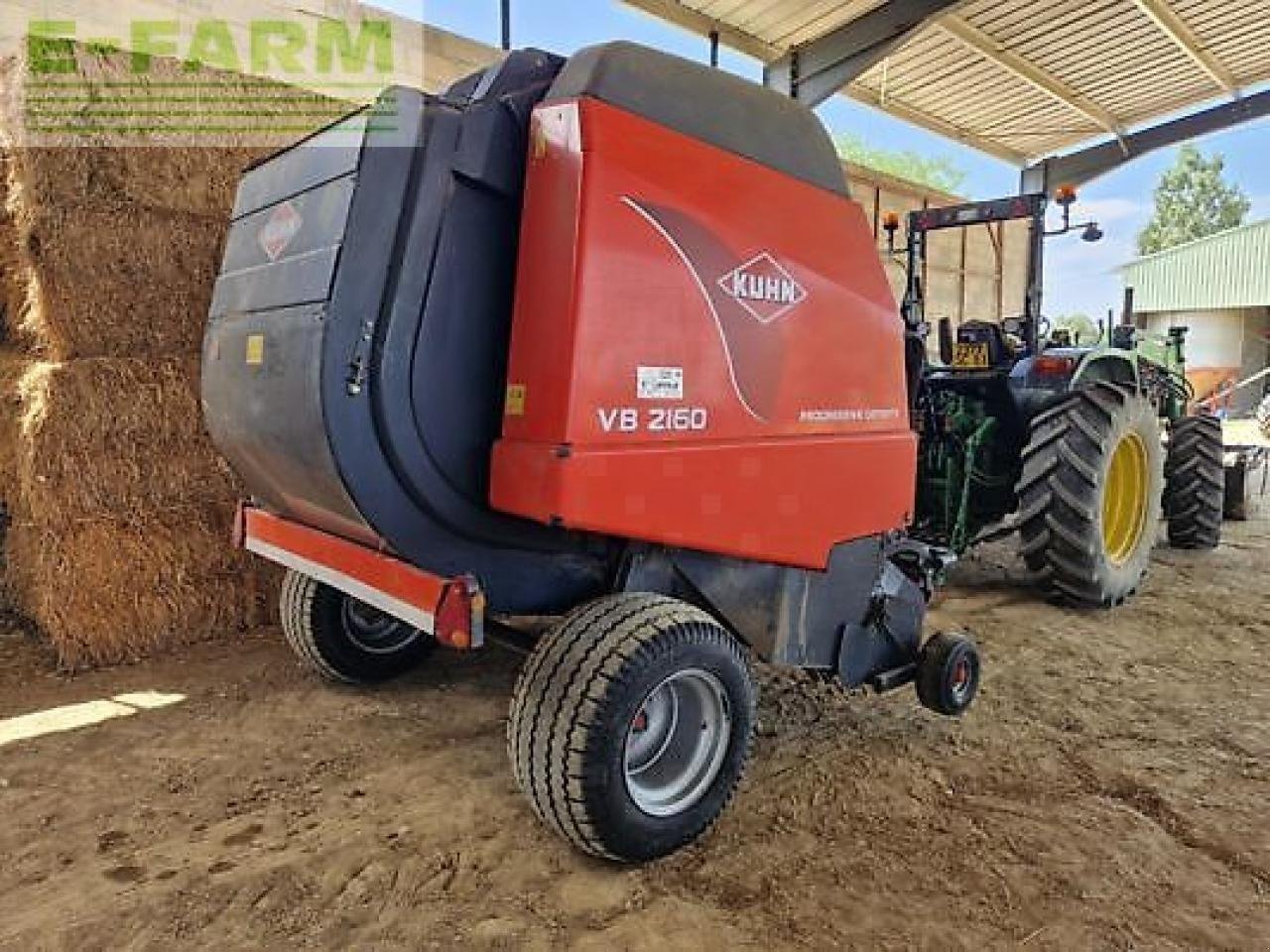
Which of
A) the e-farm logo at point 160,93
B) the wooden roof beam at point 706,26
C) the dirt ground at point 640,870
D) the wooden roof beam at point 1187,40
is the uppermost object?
the wooden roof beam at point 1187,40

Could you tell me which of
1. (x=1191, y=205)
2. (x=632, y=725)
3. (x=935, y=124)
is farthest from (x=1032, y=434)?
(x=1191, y=205)

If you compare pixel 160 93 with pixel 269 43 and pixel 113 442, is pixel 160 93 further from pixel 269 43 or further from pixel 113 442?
pixel 269 43

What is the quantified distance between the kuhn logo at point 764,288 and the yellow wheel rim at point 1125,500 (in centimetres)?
336

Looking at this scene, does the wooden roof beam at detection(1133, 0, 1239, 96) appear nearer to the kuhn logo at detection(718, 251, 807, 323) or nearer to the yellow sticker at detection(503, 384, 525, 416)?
the kuhn logo at detection(718, 251, 807, 323)

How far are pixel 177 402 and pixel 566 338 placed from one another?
8.20ft

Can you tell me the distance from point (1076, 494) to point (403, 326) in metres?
3.55

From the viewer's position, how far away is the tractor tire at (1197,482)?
5.88 m

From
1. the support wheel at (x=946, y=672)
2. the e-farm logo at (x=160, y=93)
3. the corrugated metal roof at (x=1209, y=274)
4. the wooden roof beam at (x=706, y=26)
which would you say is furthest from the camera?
the corrugated metal roof at (x=1209, y=274)

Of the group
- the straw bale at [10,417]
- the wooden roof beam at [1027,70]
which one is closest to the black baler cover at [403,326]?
the straw bale at [10,417]

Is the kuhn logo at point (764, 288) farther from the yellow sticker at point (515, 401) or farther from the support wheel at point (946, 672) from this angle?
the support wheel at point (946, 672)

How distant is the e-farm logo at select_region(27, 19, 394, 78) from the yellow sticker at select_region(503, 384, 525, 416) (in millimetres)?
3356

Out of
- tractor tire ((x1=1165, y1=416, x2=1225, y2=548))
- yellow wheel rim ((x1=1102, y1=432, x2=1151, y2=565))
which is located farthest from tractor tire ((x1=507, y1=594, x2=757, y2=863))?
tractor tire ((x1=1165, y1=416, x2=1225, y2=548))

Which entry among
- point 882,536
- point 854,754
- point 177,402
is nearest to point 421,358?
point 882,536

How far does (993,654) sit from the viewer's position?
3.85m
